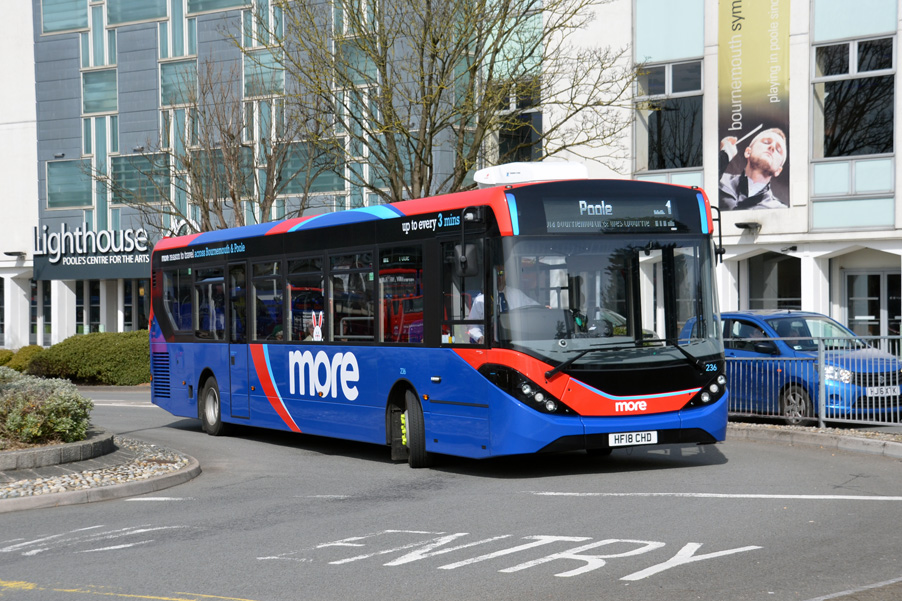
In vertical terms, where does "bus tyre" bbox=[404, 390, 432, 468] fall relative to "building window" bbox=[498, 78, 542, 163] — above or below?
below

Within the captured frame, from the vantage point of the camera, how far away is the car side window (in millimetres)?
17141

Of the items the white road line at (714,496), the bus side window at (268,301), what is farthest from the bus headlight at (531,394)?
the bus side window at (268,301)

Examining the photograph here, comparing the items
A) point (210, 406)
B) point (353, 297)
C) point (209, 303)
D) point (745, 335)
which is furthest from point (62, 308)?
point (353, 297)

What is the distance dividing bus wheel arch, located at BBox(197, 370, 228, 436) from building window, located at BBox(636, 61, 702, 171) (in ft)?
44.8

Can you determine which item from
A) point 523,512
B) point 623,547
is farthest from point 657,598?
point 523,512

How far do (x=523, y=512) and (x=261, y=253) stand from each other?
7.72 m

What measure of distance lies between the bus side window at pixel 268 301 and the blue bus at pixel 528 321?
4.97 feet

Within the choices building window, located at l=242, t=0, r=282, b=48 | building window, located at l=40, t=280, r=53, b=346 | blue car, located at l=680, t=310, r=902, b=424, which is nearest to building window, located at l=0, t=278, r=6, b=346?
building window, located at l=40, t=280, r=53, b=346

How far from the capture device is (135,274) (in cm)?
4084

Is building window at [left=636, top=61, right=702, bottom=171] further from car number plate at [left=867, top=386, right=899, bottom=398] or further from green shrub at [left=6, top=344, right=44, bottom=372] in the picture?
green shrub at [left=6, top=344, right=44, bottom=372]

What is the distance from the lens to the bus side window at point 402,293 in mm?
12844

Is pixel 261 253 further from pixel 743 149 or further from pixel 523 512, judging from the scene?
pixel 743 149

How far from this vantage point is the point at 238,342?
16891 mm

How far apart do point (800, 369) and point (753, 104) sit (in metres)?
12.4
